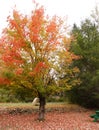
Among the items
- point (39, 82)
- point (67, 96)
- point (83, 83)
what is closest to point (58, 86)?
point (39, 82)

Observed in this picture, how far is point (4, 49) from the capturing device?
17.5 metres

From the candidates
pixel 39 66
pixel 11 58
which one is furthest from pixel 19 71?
pixel 39 66

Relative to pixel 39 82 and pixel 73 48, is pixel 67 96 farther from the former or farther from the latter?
pixel 39 82

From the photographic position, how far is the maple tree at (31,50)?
17.4 meters

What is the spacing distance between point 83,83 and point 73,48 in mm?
3306

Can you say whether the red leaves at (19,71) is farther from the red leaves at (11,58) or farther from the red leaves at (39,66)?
the red leaves at (39,66)

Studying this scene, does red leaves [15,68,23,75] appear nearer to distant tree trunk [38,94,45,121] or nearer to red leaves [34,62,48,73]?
red leaves [34,62,48,73]

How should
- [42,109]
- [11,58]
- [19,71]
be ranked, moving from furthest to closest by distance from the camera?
[42,109]
[11,58]
[19,71]

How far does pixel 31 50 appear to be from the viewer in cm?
1788

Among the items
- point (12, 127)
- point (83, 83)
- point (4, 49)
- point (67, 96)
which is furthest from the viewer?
point (67, 96)

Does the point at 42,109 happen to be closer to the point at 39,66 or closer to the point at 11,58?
the point at 39,66

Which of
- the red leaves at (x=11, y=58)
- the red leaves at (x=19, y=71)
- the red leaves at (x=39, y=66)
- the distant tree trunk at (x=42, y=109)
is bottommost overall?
the distant tree trunk at (x=42, y=109)

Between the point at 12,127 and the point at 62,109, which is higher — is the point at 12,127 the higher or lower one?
the lower one

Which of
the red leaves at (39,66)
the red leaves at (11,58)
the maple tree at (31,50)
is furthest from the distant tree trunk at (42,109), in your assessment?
the red leaves at (11,58)
